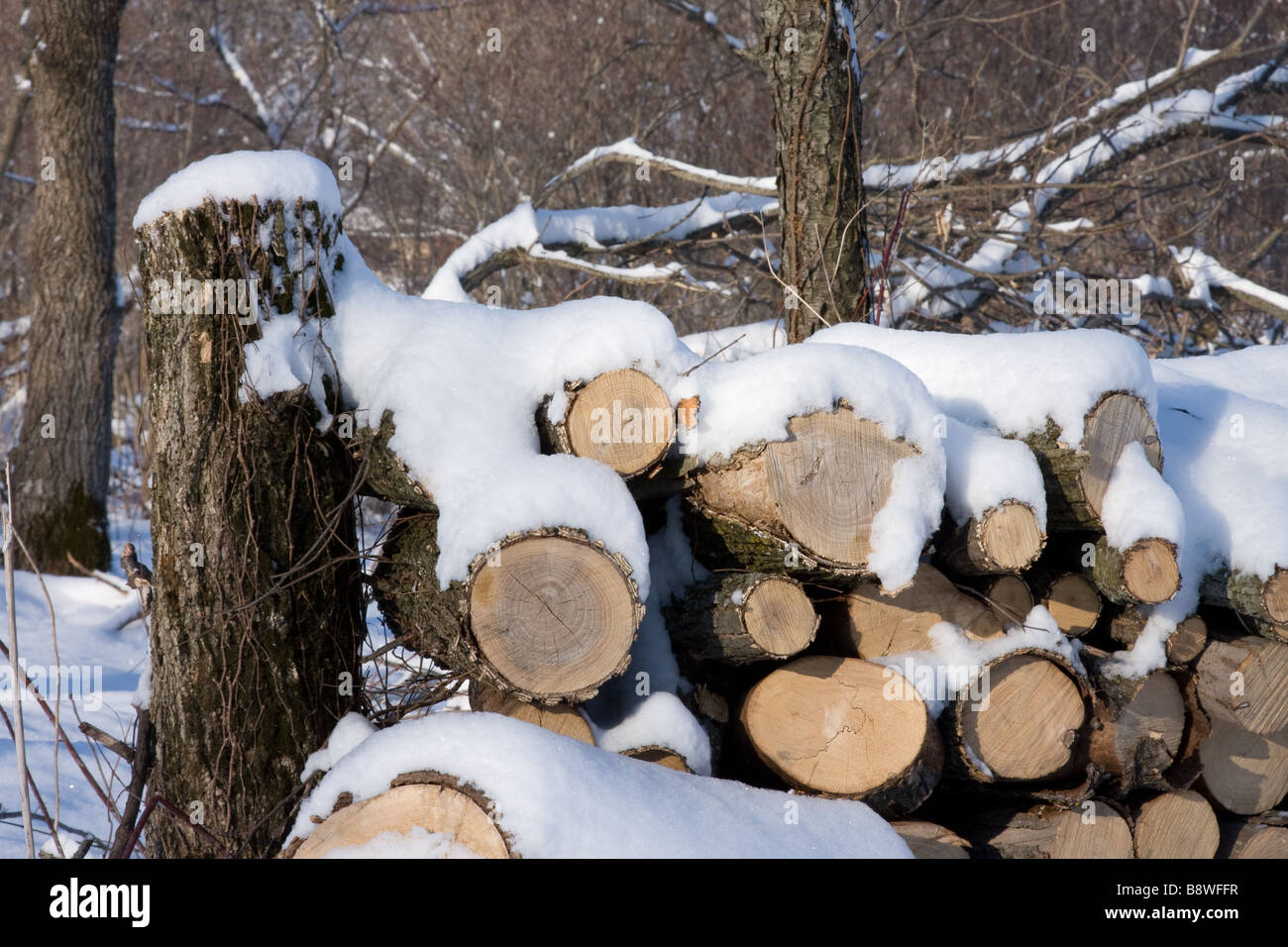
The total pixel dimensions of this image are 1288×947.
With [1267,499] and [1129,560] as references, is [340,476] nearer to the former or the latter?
[1129,560]

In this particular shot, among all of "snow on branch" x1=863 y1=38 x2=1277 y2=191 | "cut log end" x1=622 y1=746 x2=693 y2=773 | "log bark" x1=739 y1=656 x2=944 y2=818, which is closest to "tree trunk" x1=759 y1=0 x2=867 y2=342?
"snow on branch" x1=863 y1=38 x2=1277 y2=191

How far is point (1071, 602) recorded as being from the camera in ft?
8.40

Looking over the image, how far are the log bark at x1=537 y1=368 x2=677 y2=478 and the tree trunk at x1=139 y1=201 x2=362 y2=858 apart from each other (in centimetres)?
59

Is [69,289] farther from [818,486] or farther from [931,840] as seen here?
[931,840]

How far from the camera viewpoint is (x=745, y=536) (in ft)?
7.41

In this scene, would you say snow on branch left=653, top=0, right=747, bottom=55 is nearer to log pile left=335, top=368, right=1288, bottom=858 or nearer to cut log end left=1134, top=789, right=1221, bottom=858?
log pile left=335, top=368, right=1288, bottom=858

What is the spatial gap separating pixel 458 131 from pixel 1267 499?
9.22 meters

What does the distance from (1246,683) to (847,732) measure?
107 centimetres

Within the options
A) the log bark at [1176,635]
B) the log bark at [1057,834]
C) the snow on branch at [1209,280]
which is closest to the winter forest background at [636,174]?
the snow on branch at [1209,280]

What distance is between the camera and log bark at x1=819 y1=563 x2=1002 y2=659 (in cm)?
241

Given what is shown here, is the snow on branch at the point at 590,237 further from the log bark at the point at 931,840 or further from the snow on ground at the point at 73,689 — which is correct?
the log bark at the point at 931,840

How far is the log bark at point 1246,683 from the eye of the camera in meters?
2.56

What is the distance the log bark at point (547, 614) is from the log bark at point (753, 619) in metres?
0.28
